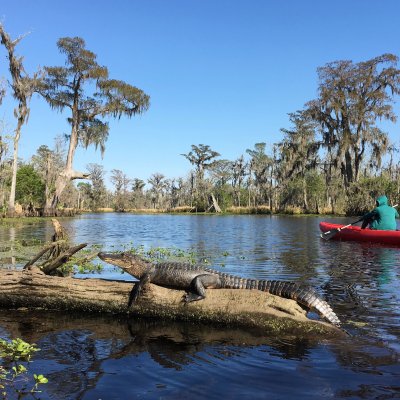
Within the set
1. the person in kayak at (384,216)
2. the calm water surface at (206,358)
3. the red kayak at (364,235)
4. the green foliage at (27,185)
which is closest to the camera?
the calm water surface at (206,358)

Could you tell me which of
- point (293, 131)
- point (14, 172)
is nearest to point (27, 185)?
point (14, 172)

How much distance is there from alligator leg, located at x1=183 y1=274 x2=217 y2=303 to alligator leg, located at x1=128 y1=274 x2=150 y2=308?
0.66 metres

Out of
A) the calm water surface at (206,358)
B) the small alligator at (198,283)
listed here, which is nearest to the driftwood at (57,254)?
the calm water surface at (206,358)

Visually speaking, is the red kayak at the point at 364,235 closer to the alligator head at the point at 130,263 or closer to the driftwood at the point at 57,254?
the driftwood at the point at 57,254

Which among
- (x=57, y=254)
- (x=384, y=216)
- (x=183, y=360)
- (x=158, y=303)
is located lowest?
(x=183, y=360)

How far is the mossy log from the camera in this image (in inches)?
237

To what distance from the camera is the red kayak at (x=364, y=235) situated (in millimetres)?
18688

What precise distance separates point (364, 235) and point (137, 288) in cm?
1606

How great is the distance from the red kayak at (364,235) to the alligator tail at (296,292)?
13.7 metres

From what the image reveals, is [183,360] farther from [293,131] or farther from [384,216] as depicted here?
[293,131]

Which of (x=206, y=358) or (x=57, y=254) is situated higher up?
(x=57, y=254)

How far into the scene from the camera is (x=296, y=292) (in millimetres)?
6426

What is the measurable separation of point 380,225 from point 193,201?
224 feet

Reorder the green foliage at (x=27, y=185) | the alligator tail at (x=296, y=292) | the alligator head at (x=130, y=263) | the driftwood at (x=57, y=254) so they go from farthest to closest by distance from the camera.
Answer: the green foliage at (x=27, y=185) → the driftwood at (x=57, y=254) → the alligator head at (x=130, y=263) → the alligator tail at (x=296, y=292)
